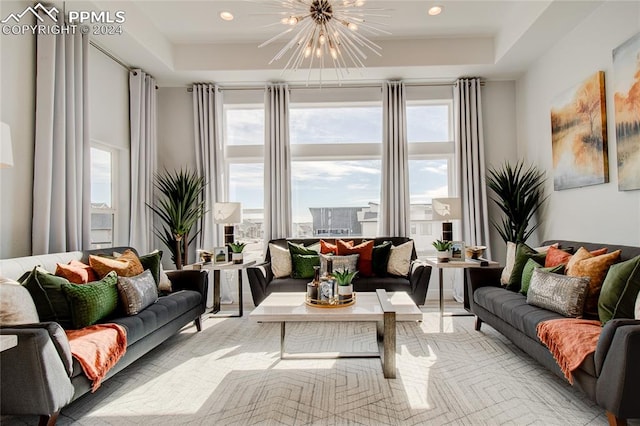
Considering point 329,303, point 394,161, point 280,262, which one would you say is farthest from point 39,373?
point 394,161

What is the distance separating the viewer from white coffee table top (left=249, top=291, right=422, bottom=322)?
8.02 feet

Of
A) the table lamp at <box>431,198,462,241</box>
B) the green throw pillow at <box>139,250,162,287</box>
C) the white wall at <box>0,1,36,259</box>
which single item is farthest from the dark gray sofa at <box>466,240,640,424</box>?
the white wall at <box>0,1,36,259</box>

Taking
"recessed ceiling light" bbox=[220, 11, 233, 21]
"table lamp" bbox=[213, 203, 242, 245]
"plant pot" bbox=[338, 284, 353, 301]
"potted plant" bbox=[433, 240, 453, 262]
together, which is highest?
"recessed ceiling light" bbox=[220, 11, 233, 21]

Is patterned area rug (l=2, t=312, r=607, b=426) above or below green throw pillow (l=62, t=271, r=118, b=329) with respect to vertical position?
below

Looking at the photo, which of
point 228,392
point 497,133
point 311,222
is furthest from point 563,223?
point 228,392

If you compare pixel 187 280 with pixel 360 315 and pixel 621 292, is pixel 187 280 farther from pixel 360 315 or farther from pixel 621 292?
pixel 621 292

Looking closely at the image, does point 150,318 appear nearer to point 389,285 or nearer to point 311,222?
point 389,285

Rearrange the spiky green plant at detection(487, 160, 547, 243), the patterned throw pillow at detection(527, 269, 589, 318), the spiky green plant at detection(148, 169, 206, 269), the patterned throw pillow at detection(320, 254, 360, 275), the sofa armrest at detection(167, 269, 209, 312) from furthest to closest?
the spiky green plant at detection(148, 169, 206, 269), the spiky green plant at detection(487, 160, 547, 243), the patterned throw pillow at detection(320, 254, 360, 275), the sofa armrest at detection(167, 269, 209, 312), the patterned throw pillow at detection(527, 269, 589, 318)

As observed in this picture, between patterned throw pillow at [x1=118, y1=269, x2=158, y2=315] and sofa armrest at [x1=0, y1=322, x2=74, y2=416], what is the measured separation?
0.85 m

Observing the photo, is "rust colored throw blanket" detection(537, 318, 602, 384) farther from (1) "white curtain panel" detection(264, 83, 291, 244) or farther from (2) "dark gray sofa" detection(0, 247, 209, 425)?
(1) "white curtain panel" detection(264, 83, 291, 244)

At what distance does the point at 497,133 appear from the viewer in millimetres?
4996

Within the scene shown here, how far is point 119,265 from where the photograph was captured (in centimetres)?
289
